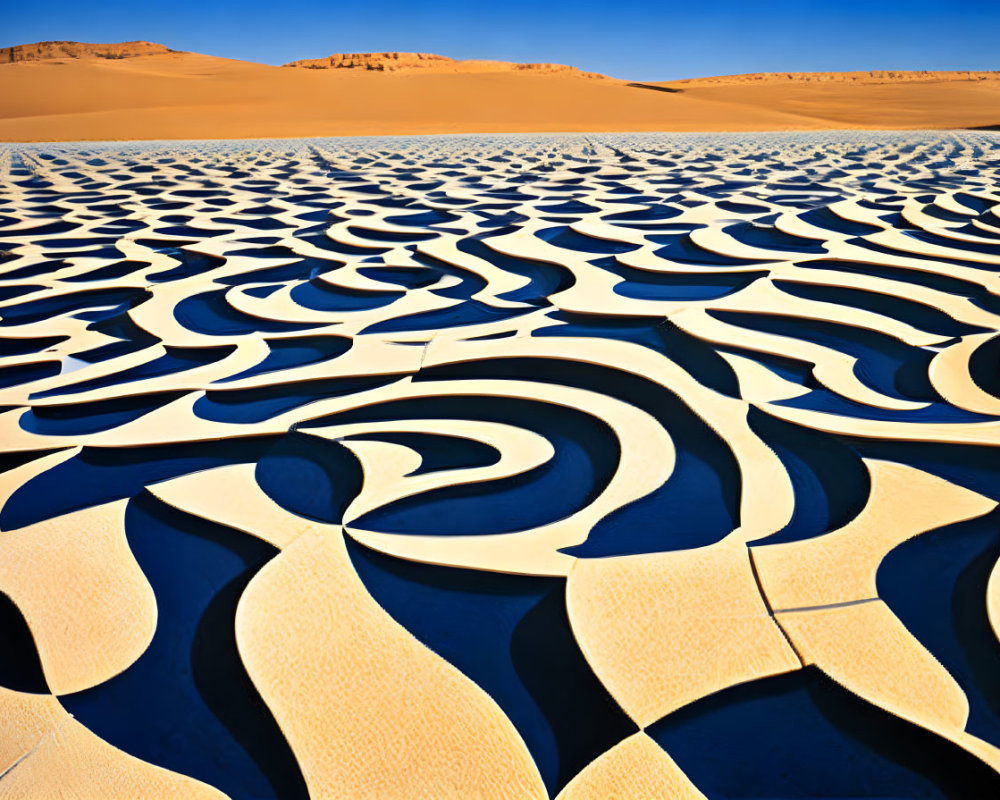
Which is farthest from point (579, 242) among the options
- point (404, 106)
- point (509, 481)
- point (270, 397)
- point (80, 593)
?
point (404, 106)

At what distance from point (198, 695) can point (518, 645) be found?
62 cm

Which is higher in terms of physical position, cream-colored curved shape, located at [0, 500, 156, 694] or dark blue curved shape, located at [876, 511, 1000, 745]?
dark blue curved shape, located at [876, 511, 1000, 745]

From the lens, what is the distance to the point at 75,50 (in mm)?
85062

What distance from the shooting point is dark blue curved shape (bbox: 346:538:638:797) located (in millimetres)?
1285

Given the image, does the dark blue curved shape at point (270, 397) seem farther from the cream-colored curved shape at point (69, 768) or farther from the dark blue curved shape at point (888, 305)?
the dark blue curved shape at point (888, 305)

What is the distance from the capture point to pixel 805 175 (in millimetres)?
8695

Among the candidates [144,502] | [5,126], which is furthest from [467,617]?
[5,126]

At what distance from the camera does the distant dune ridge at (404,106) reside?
2066 cm

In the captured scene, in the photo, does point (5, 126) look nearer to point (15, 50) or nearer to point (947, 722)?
point (947, 722)

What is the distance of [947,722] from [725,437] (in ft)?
3.66

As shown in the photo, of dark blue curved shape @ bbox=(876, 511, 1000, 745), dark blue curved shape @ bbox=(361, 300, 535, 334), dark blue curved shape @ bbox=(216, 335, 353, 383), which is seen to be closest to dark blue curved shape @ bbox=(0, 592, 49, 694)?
dark blue curved shape @ bbox=(216, 335, 353, 383)

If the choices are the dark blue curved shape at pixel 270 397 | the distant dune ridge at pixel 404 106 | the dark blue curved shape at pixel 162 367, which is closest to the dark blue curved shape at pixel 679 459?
the dark blue curved shape at pixel 270 397

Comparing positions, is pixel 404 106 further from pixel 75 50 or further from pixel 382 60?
pixel 75 50

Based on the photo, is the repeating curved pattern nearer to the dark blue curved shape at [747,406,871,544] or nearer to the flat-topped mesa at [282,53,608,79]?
the dark blue curved shape at [747,406,871,544]
